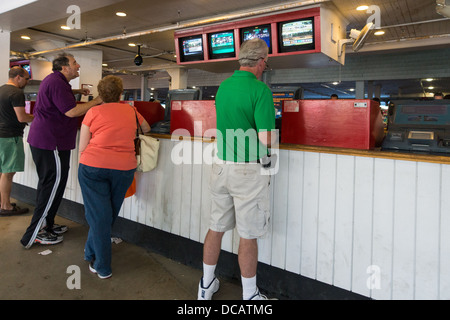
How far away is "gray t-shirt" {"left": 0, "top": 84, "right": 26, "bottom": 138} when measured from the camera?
3139 millimetres

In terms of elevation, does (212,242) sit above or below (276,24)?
below

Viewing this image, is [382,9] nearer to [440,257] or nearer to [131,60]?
[440,257]

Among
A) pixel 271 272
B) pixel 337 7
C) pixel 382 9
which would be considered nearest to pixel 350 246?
pixel 271 272

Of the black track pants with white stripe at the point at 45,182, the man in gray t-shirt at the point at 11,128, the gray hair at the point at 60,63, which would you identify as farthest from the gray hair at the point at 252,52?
the man in gray t-shirt at the point at 11,128

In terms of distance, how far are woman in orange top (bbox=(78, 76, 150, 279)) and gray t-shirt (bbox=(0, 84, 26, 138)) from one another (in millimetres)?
1525

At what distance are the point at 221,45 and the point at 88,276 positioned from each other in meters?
3.16

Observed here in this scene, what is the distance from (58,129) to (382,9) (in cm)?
470

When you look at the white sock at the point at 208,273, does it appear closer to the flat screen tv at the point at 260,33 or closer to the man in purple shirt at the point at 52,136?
the man in purple shirt at the point at 52,136

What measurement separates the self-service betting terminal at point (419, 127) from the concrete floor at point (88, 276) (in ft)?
4.64

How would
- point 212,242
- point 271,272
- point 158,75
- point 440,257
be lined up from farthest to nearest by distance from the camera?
1. point 158,75
2. point 271,272
3. point 212,242
4. point 440,257

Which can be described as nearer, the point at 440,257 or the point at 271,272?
the point at 440,257

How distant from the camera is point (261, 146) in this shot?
1713 mm

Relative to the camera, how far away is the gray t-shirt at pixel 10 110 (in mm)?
3139

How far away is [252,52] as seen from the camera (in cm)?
171
